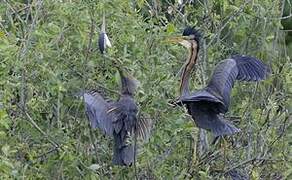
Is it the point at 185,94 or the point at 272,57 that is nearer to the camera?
the point at 185,94

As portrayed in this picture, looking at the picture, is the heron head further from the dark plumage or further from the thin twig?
the thin twig

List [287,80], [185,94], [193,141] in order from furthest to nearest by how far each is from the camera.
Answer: [287,80]
[193,141]
[185,94]

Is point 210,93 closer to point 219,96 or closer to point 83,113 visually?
point 219,96

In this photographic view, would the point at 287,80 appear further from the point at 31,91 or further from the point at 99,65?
the point at 31,91

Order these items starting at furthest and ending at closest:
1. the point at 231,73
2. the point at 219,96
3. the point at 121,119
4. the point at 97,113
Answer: the point at 231,73 → the point at 219,96 → the point at 121,119 → the point at 97,113

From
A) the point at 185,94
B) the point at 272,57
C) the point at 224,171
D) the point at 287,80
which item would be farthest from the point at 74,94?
the point at 272,57

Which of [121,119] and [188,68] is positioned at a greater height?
[188,68]

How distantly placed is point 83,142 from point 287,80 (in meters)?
1.21

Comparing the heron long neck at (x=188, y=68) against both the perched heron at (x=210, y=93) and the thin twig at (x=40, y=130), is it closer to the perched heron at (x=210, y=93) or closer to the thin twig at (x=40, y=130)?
the perched heron at (x=210, y=93)

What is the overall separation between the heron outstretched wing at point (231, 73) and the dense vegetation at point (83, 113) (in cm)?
19

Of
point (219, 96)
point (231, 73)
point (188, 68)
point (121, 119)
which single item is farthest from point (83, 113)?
point (231, 73)

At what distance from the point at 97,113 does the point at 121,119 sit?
0.16 meters

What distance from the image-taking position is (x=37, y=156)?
3.85 m

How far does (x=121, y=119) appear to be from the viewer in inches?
146
